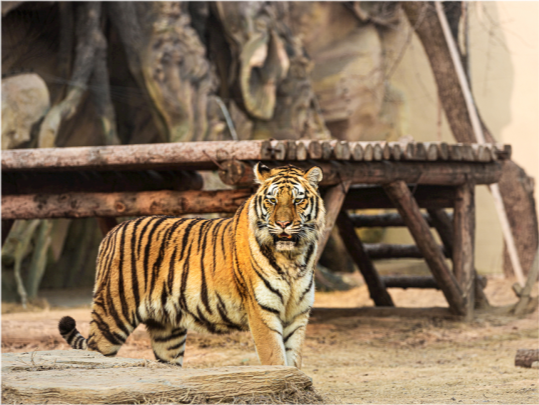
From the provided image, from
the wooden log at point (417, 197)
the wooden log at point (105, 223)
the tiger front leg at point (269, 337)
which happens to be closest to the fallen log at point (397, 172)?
the wooden log at point (417, 197)

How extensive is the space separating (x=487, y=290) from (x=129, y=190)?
6234mm

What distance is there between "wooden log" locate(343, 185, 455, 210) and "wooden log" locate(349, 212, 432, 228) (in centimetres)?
87

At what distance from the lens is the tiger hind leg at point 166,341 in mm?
3893

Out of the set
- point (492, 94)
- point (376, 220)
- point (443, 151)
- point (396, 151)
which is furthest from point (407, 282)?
point (492, 94)

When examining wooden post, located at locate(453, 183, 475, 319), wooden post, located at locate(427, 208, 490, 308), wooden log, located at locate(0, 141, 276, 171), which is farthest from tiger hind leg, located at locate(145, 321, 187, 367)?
wooden post, located at locate(427, 208, 490, 308)

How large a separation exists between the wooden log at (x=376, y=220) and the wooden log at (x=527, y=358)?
3526 millimetres

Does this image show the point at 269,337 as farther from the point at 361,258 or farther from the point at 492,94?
the point at 492,94

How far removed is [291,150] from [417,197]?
8.53ft

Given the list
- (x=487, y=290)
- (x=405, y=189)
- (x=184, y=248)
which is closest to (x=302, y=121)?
(x=487, y=290)

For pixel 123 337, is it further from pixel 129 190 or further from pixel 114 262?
pixel 129 190

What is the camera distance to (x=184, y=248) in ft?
12.3

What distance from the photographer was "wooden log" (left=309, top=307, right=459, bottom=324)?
658 cm

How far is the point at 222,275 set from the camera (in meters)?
3.57

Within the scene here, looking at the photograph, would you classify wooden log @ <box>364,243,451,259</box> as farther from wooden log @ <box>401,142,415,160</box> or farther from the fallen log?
wooden log @ <box>401,142,415,160</box>
